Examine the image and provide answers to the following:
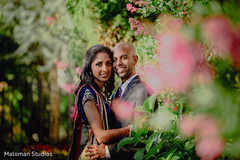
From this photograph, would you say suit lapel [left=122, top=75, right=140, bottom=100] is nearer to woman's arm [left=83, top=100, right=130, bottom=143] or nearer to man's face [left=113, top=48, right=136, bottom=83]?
man's face [left=113, top=48, right=136, bottom=83]

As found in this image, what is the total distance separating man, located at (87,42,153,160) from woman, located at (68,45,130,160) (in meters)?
0.08

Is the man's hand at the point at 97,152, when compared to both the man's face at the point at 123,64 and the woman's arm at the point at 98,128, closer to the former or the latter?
the woman's arm at the point at 98,128

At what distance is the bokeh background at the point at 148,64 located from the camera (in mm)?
733

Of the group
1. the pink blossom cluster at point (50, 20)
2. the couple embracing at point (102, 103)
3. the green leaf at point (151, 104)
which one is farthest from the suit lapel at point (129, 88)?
the pink blossom cluster at point (50, 20)

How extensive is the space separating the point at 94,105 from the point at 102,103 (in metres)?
0.11

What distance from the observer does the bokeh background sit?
2.41 feet

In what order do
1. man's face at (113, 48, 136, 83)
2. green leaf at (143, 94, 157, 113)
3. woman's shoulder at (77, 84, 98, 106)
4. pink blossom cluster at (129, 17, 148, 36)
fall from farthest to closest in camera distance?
1. pink blossom cluster at (129, 17, 148, 36)
2. man's face at (113, 48, 136, 83)
3. woman's shoulder at (77, 84, 98, 106)
4. green leaf at (143, 94, 157, 113)

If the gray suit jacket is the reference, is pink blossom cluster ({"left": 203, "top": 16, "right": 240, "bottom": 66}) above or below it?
above

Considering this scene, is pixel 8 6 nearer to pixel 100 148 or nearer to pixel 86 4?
pixel 86 4

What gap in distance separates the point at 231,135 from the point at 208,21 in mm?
356

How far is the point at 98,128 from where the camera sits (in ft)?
6.45

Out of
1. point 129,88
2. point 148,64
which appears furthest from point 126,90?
point 148,64

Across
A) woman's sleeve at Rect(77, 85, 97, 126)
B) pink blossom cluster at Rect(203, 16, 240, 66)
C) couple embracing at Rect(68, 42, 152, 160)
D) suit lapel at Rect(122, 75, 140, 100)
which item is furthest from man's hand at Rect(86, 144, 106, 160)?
pink blossom cluster at Rect(203, 16, 240, 66)

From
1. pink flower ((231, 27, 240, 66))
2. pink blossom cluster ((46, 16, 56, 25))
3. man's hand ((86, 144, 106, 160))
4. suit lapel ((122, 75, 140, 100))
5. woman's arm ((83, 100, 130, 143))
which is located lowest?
man's hand ((86, 144, 106, 160))
